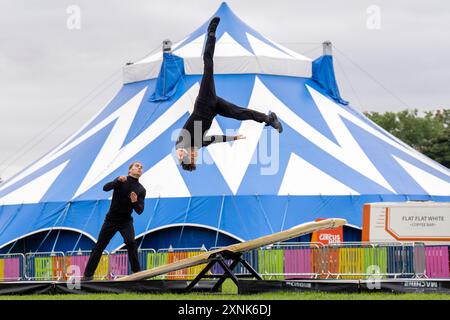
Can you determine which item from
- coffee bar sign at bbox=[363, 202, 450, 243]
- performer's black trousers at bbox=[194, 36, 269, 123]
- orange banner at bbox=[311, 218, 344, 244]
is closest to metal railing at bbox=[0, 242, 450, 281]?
coffee bar sign at bbox=[363, 202, 450, 243]

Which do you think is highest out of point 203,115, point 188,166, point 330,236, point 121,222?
point 203,115

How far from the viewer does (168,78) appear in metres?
22.4

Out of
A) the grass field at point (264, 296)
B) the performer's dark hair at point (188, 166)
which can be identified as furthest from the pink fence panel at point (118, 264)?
the performer's dark hair at point (188, 166)

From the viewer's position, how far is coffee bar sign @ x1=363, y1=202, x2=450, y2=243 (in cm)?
1859

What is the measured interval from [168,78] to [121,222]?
9873 mm

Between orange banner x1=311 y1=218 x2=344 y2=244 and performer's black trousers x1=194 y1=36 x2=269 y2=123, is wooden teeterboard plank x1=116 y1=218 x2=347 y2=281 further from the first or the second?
orange banner x1=311 y1=218 x2=344 y2=244

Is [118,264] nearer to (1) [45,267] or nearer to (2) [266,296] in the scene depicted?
(1) [45,267]

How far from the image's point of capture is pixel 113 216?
1288 centimetres

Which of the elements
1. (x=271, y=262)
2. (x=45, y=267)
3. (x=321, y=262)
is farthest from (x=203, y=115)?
(x=45, y=267)

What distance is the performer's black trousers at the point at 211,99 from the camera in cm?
1170

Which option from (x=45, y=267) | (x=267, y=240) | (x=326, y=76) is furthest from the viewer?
(x=326, y=76)

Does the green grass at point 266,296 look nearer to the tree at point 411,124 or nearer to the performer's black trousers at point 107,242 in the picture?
the performer's black trousers at point 107,242
